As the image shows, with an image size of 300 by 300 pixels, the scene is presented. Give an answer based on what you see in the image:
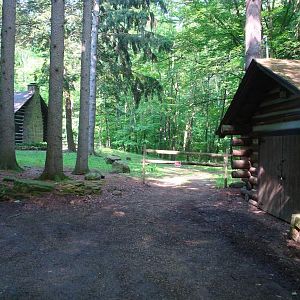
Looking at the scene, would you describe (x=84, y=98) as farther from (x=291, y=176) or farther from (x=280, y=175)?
(x=291, y=176)

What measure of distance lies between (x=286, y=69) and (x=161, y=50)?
52.5 ft

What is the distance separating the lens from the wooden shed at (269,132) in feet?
27.6

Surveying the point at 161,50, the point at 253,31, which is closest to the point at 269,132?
the point at 253,31

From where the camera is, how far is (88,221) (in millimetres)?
8266

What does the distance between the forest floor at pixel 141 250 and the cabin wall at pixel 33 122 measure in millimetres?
24065

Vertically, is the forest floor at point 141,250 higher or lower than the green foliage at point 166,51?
lower

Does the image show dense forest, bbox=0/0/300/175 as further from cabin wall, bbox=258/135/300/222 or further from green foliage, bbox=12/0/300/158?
cabin wall, bbox=258/135/300/222

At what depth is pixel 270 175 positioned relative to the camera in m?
9.77

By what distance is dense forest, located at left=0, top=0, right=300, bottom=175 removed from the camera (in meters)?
17.8

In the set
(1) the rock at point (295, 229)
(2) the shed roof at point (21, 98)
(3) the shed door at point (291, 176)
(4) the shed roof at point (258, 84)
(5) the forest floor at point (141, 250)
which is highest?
(2) the shed roof at point (21, 98)

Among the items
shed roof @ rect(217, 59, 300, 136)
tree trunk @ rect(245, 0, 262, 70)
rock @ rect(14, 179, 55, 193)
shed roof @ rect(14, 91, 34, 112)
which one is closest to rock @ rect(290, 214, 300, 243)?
shed roof @ rect(217, 59, 300, 136)

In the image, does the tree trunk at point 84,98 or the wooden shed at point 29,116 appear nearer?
the tree trunk at point 84,98

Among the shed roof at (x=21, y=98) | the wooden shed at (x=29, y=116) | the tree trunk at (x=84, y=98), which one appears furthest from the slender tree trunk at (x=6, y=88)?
the wooden shed at (x=29, y=116)

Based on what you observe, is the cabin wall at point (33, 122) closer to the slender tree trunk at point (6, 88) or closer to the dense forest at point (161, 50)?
the dense forest at point (161, 50)
